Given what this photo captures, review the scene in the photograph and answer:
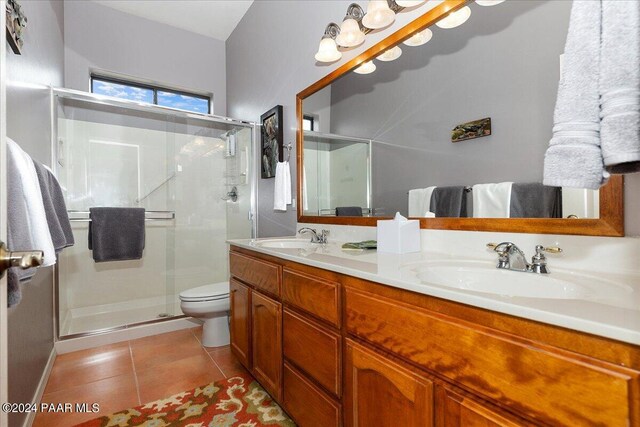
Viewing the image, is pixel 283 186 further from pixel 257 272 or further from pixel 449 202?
pixel 449 202

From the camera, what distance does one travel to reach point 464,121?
4.13ft

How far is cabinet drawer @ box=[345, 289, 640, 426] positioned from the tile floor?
1.55 m

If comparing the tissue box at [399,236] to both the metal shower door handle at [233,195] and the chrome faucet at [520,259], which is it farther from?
the metal shower door handle at [233,195]

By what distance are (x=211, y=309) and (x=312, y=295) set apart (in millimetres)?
1343

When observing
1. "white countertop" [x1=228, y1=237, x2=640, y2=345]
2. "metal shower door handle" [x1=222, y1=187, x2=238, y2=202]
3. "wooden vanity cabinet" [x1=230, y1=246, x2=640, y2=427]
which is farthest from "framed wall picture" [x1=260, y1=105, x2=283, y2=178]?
"white countertop" [x1=228, y1=237, x2=640, y2=345]

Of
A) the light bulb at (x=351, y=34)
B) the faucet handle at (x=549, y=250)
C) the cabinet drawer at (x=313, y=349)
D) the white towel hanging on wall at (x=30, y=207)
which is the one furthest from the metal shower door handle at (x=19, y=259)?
the light bulb at (x=351, y=34)

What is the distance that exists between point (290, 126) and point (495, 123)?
156 cm

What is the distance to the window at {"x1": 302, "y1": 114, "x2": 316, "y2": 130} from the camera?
6.98 ft

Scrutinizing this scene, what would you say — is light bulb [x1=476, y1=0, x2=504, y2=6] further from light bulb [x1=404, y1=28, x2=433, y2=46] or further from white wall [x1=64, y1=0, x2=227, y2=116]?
white wall [x1=64, y1=0, x2=227, y2=116]

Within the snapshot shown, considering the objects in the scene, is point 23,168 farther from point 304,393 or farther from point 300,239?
point 300,239

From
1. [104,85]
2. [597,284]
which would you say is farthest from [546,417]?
[104,85]

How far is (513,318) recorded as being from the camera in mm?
627

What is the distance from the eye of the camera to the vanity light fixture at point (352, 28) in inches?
66.3

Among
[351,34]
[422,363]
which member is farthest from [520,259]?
[351,34]
